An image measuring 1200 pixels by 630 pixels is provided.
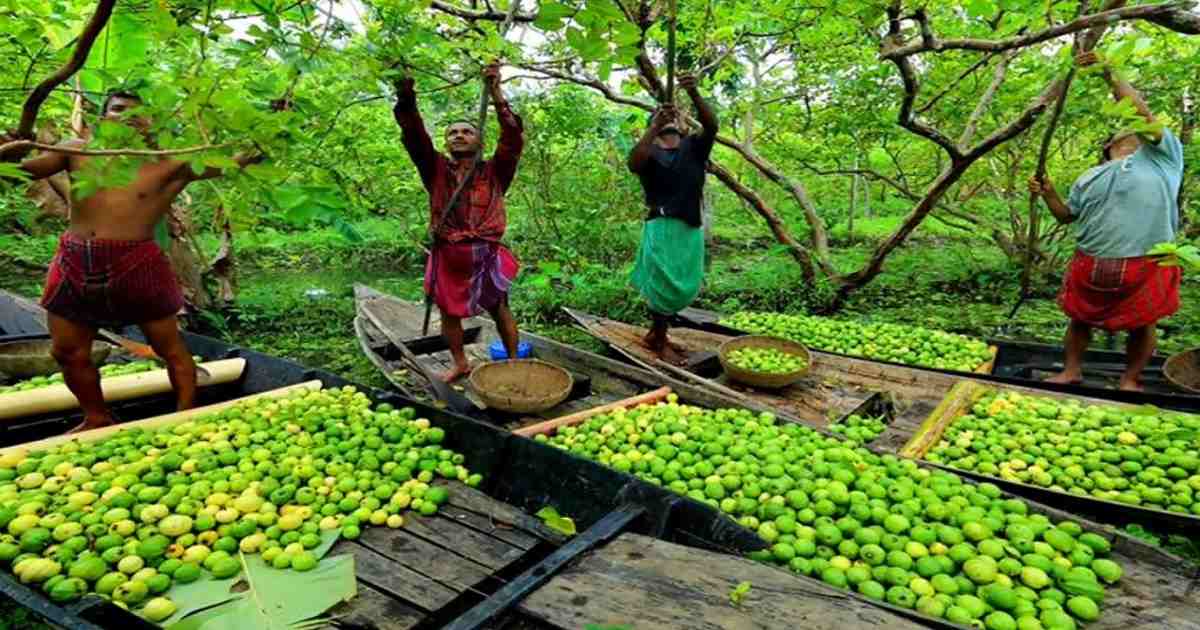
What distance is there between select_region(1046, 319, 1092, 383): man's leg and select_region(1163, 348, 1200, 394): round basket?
0.46 m

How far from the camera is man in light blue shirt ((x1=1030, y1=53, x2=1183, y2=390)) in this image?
13.2 feet

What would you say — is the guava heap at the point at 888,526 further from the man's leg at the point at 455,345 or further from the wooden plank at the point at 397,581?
the man's leg at the point at 455,345

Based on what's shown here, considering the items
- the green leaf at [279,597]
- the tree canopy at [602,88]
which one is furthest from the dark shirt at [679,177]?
the green leaf at [279,597]

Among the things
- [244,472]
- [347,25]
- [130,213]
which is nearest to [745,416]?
Result: [244,472]

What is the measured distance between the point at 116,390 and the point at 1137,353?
6.30 m

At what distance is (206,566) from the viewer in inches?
89.3

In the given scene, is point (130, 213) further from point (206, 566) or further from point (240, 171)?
point (240, 171)

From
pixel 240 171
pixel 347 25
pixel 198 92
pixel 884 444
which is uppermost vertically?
pixel 347 25

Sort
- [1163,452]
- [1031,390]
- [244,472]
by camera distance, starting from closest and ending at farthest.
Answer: [244,472] < [1163,452] < [1031,390]

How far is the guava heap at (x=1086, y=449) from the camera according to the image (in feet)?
9.14

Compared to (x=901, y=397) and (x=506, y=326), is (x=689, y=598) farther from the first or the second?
(x=506, y=326)

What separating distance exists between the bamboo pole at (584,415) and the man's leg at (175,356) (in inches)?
72.5

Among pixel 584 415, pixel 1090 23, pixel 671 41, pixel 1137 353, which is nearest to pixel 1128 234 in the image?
pixel 1137 353

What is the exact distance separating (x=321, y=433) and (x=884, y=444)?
9.69 ft
